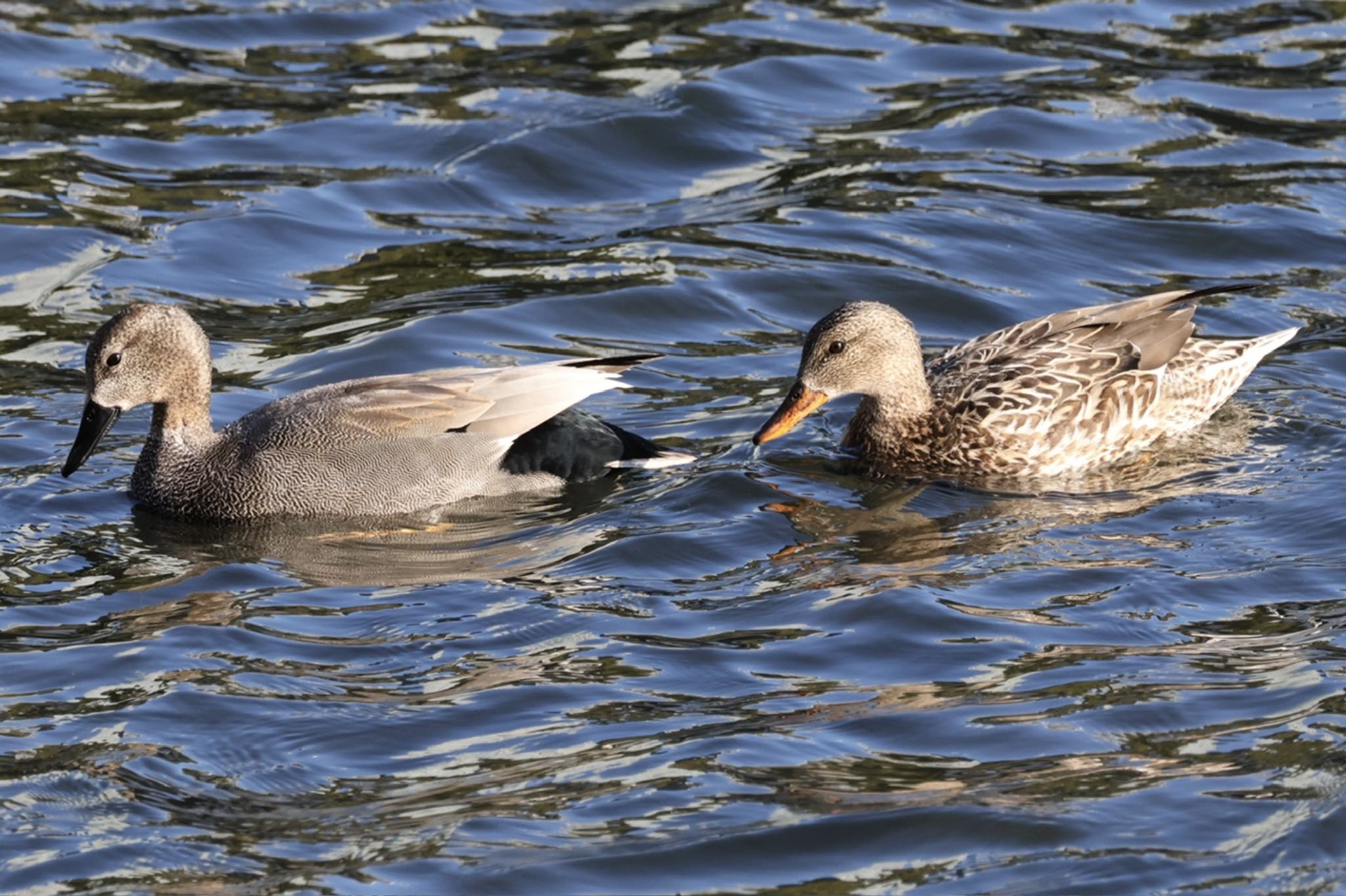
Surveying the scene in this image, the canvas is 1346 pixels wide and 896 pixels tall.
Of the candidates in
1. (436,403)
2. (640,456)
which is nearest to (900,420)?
(640,456)

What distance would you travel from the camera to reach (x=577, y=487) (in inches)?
353

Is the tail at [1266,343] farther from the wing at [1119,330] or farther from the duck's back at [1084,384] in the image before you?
the wing at [1119,330]

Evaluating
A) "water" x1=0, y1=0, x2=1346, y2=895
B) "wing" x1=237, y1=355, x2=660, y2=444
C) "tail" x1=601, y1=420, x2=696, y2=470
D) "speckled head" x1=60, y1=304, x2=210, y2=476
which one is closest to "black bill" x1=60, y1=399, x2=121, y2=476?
"speckled head" x1=60, y1=304, x2=210, y2=476

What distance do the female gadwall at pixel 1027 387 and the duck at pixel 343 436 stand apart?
2.91 feet

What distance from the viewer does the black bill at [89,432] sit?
28.7ft

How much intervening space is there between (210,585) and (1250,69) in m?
9.38

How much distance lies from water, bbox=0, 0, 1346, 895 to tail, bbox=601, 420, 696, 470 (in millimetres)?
127

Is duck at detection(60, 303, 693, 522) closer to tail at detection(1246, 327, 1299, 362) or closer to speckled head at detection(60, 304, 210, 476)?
speckled head at detection(60, 304, 210, 476)

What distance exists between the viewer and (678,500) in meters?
8.77

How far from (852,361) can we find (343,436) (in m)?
2.26

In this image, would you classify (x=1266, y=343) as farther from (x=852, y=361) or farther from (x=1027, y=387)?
(x=852, y=361)

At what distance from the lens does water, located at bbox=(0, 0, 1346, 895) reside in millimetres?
5898

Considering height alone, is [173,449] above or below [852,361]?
Result: below

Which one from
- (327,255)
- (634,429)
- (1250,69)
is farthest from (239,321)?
(1250,69)
